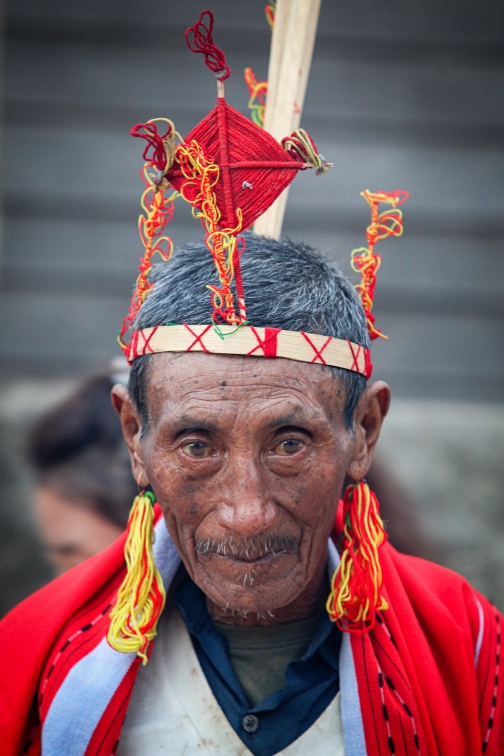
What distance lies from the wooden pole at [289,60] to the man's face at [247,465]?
2.07 feet

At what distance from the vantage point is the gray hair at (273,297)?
1.81m

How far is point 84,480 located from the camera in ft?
12.0

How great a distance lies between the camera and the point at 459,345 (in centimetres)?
484

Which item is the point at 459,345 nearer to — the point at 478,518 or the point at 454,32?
the point at 478,518

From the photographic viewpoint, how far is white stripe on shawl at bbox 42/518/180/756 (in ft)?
6.19

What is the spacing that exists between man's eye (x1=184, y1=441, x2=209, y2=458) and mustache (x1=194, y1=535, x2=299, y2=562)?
21cm

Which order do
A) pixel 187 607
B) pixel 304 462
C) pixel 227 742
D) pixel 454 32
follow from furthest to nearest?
1. pixel 454 32
2. pixel 187 607
3. pixel 227 742
4. pixel 304 462

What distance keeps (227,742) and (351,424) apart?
2.86 ft

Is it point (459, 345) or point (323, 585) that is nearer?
point (323, 585)

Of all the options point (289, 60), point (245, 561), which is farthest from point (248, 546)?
point (289, 60)

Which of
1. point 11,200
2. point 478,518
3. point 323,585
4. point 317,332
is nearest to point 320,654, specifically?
point 323,585

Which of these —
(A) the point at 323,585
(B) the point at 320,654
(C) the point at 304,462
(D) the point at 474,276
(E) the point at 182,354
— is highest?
(D) the point at 474,276

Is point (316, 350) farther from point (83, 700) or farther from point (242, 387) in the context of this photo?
point (83, 700)

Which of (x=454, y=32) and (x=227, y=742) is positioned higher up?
(x=454, y=32)
